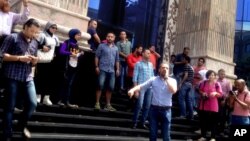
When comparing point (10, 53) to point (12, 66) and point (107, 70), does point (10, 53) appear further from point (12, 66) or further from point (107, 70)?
point (107, 70)

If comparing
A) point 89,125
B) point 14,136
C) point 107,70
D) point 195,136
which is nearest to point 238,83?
point 195,136

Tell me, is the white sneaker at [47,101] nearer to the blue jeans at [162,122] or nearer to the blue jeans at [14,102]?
the blue jeans at [14,102]

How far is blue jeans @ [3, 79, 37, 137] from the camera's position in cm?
502

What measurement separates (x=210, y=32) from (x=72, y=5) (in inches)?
234

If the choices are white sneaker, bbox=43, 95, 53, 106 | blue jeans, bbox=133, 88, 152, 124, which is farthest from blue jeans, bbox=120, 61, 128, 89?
white sneaker, bbox=43, 95, 53, 106

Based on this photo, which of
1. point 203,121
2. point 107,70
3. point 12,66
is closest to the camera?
point 12,66

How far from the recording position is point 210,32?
43.2 ft

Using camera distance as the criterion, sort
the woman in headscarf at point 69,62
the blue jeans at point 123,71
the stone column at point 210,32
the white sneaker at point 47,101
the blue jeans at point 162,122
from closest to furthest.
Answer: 1. the blue jeans at point 162,122
2. the white sneaker at point 47,101
3. the woman in headscarf at point 69,62
4. the blue jeans at point 123,71
5. the stone column at point 210,32

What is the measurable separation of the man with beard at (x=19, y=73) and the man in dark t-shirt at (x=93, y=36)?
403 cm

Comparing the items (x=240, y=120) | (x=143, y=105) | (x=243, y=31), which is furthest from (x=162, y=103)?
(x=243, y=31)

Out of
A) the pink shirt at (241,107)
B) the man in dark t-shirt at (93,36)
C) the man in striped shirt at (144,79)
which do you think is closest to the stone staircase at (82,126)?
the man in striped shirt at (144,79)

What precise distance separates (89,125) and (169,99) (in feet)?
5.65

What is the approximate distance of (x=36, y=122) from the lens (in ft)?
20.6

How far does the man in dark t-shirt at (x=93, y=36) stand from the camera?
30.4ft
